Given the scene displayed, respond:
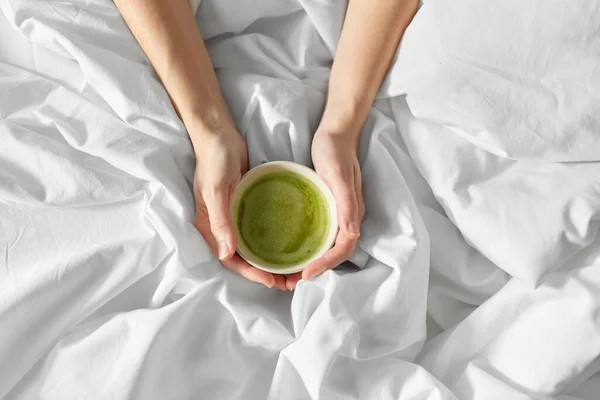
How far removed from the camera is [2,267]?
0.78 meters

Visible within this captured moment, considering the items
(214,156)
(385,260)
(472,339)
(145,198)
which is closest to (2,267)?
(145,198)

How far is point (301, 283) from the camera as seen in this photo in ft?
2.61

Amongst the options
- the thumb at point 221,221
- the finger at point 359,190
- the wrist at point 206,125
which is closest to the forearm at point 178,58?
the wrist at point 206,125

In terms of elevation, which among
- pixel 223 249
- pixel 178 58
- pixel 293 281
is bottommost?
pixel 293 281

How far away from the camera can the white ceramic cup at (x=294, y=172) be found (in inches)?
31.4

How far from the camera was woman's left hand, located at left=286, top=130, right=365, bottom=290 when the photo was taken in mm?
782

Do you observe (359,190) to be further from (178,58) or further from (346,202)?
(178,58)

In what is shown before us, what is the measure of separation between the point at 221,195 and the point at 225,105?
175 mm

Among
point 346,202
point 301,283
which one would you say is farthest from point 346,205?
point 301,283

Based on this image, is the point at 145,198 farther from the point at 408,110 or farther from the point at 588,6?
the point at 588,6

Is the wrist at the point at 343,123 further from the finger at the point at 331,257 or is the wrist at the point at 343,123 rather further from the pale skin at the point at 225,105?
the finger at the point at 331,257

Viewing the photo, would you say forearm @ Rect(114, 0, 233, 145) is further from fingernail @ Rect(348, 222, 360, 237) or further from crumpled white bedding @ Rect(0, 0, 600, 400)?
fingernail @ Rect(348, 222, 360, 237)

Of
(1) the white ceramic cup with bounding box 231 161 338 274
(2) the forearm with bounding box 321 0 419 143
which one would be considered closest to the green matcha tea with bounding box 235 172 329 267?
(1) the white ceramic cup with bounding box 231 161 338 274

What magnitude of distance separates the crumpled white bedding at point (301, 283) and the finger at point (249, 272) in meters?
0.02
